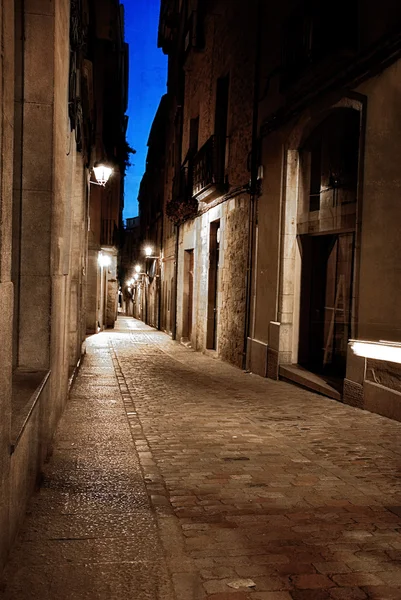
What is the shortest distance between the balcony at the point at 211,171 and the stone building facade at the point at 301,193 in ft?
0.17

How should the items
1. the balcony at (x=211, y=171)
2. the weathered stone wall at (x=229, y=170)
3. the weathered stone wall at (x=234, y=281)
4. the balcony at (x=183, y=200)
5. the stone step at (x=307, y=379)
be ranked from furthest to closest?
the balcony at (x=183, y=200), the balcony at (x=211, y=171), the weathered stone wall at (x=229, y=170), the weathered stone wall at (x=234, y=281), the stone step at (x=307, y=379)

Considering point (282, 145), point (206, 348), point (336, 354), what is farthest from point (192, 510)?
point (206, 348)

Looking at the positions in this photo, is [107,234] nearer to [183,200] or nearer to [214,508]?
[183,200]

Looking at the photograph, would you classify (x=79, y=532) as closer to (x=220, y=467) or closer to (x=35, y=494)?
(x=35, y=494)

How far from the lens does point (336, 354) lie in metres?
9.46

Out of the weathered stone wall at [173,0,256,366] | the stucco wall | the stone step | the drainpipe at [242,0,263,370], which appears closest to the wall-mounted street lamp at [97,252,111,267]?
the weathered stone wall at [173,0,256,366]

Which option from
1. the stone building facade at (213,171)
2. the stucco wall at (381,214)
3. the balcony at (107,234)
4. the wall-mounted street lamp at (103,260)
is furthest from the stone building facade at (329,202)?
the balcony at (107,234)

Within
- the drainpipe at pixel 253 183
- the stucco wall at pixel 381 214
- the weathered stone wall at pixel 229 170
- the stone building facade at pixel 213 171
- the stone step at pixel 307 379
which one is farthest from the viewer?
the stone building facade at pixel 213 171

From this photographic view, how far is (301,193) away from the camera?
1017 cm

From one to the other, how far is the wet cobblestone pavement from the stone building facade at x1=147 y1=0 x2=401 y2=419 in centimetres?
184

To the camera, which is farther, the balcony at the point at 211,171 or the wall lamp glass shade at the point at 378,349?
the balcony at the point at 211,171

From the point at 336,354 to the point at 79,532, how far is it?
6.74m

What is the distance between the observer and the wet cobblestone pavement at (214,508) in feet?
9.55

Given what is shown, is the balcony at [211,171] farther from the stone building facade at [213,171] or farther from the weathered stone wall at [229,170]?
the weathered stone wall at [229,170]
